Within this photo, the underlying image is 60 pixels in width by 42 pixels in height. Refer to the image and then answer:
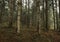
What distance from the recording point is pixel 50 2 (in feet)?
99.0

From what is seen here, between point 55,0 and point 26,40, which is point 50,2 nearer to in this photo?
point 55,0

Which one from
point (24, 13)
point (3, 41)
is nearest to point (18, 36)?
point (3, 41)

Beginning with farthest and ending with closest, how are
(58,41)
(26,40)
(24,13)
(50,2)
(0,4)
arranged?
(24,13), (50,2), (0,4), (58,41), (26,40)

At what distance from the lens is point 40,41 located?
12250 mm

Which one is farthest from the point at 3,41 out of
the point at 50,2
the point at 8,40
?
the point at 50,2

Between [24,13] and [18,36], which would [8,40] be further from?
[24,13]

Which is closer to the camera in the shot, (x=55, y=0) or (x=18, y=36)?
(x=18, y=36)

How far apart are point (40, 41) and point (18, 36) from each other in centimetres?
189

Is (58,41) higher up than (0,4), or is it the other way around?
(0,4)

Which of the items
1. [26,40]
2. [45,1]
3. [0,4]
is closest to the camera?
[26,40]

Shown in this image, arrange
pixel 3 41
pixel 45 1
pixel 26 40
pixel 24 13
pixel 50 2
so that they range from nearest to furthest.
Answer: pixel 3 41, pixel 26 40, pixel 45 1, pixel 50 2, pixel 24 13

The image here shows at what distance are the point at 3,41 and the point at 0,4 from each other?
1765cm

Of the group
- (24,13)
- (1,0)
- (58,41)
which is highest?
(1,0)

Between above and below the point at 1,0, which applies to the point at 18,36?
below
